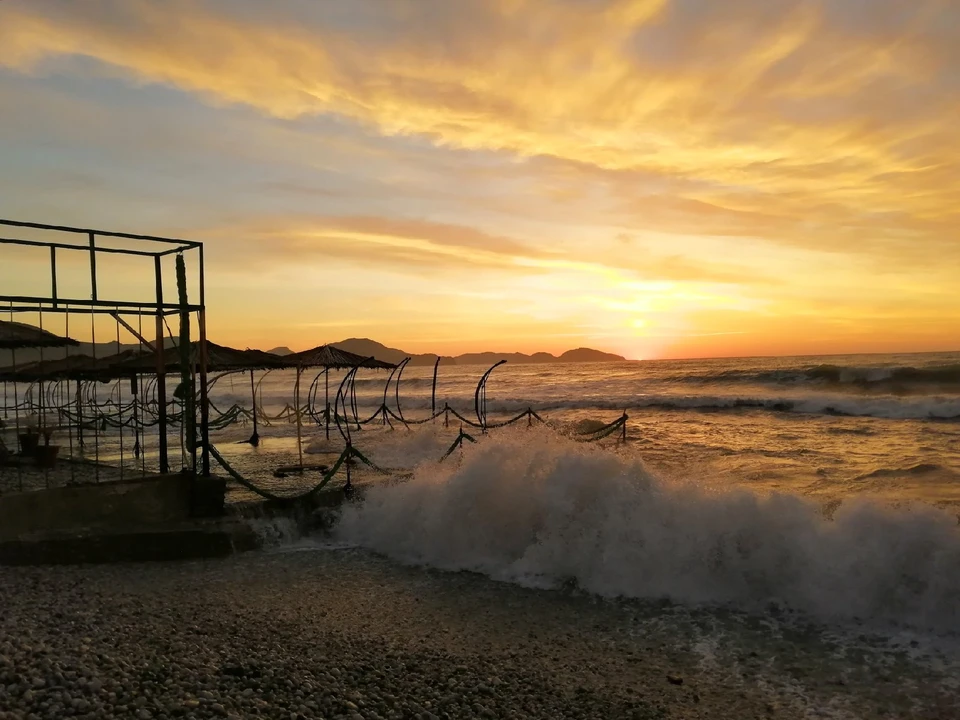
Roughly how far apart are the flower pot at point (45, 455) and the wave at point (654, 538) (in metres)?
8.44

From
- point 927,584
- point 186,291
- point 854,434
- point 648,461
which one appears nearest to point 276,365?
point 186,291

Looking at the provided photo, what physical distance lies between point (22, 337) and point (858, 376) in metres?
53.3

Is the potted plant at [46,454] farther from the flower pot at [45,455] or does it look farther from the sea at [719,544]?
the sea at [719,544]

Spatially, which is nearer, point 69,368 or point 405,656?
point 405,656

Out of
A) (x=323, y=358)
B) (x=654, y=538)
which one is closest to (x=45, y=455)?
(x=323, y=358)

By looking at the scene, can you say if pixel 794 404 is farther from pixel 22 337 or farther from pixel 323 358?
pixel 22 337

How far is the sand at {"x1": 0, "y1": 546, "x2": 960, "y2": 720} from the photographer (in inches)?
201

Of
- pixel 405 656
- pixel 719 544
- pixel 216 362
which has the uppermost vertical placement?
pixel 216 362

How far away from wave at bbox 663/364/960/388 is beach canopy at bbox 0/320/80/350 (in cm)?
4898

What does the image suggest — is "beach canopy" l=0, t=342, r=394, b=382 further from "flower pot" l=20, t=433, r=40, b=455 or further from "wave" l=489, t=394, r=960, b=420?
"wave" l=489, t=394, r=960, b=420

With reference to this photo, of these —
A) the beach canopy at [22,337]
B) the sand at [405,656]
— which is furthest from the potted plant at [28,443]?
the sand at [405,656]

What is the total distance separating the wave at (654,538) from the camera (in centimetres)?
796

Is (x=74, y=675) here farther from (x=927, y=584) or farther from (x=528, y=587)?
(x=927, y=584)

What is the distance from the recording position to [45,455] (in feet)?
50.9
